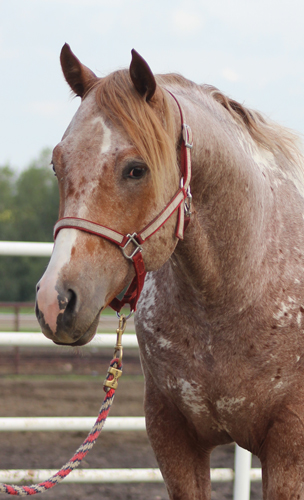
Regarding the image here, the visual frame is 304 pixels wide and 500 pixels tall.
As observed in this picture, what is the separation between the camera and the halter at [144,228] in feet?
4.92

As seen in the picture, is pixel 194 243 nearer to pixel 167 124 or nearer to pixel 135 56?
pixel 167 124

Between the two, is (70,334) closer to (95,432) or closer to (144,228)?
(144,228)

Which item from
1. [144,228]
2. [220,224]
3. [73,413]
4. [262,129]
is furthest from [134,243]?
[73,413]

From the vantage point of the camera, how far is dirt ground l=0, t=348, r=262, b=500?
3848mm

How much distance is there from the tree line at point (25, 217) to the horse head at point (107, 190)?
26.1m

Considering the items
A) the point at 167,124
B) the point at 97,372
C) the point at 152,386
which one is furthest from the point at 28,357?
the point at 167,124

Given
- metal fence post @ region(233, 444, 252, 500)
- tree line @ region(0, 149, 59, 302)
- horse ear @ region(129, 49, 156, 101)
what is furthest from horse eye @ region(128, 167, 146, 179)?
tree line @ region(0, 149, 59, 302)

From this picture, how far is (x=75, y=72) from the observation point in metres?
1.78

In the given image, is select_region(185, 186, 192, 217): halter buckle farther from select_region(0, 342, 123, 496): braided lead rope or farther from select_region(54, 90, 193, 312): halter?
select_region(0, 342, 123, 496): braided lead rope

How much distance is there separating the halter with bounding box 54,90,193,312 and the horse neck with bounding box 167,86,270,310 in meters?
0.11

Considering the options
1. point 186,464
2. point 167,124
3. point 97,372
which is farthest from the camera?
point 97,372

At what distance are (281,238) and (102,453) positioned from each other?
10.6ft

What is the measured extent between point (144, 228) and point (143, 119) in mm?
310

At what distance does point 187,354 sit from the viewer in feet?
6.44
